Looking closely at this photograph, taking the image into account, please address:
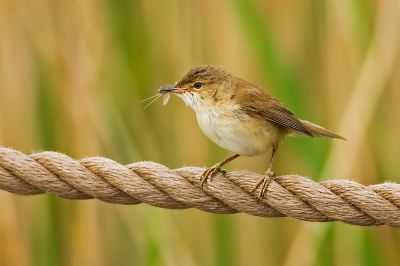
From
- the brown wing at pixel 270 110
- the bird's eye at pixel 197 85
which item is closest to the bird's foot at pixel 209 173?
the brown wing at pixel 270 110

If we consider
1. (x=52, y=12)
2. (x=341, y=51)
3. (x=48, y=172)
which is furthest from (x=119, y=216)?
(x=48, y=172)

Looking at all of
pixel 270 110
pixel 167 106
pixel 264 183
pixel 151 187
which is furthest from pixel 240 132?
pixel 167 106

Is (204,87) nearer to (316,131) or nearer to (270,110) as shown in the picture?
(270,110)

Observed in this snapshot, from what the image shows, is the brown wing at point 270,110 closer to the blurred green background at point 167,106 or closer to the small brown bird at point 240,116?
the small brown bird at point 240,116

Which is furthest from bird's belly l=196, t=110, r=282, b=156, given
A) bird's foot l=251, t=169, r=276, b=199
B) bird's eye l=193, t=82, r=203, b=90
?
bird's foot l=251, t=169, r=276, b=199

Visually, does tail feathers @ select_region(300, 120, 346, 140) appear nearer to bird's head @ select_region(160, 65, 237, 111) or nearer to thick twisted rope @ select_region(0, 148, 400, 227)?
bird's head @ select_region(160, 65, 237, 111)
